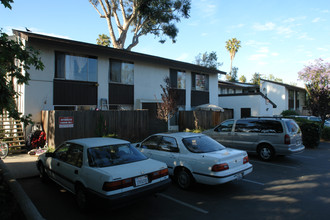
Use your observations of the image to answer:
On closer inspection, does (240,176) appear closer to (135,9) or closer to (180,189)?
(180,189)

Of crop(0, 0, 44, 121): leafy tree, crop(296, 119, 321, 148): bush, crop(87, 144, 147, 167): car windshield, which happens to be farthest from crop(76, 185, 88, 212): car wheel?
crop(296, 119, 321, 148): bush

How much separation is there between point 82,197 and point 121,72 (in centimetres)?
1142

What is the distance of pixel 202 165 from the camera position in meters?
5.47

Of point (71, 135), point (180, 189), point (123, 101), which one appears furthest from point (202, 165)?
point (123, 101)

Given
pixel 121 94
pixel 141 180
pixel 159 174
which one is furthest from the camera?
pixel 121 94

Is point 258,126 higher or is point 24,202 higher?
point 258,126

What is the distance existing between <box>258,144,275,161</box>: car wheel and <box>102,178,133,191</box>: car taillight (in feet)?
22.5

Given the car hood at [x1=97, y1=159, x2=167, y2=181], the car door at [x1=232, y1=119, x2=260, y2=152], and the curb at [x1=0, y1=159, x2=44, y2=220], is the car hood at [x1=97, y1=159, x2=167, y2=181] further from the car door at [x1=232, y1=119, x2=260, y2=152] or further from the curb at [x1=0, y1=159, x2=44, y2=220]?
the car door at [x1=232, y1=119, x2=260, y2=152]

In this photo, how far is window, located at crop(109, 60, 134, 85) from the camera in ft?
47.6

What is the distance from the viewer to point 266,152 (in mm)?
9141

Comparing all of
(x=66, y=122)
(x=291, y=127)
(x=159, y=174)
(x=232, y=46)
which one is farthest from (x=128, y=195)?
(x=232, y=46)

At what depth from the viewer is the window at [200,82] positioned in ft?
66.0

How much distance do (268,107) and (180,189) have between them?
73.1 feet

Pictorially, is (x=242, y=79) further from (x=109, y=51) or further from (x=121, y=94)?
(x=109, y=51)
